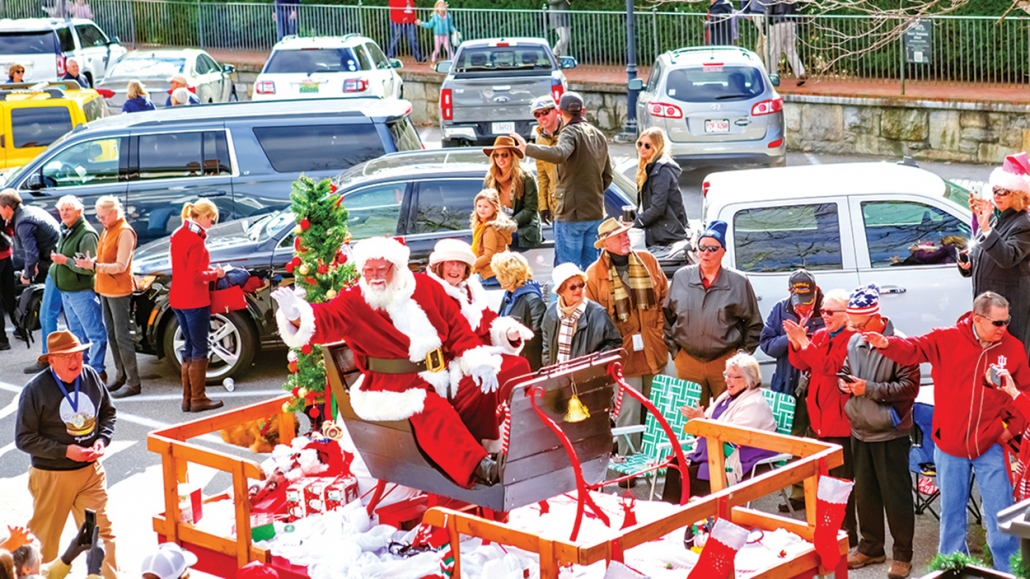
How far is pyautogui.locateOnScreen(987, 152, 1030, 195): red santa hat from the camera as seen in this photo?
349 inches

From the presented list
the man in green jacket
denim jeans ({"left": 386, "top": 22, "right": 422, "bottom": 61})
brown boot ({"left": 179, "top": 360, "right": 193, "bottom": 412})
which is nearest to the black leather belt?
brown boot ({"left": 179, "top": 360, "right": 193, "bottom": 412})

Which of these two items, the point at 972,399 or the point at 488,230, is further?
the point at 488,230

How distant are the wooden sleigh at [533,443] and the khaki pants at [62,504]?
1925mm

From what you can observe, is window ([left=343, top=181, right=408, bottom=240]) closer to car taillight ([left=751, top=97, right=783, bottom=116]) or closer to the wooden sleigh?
the wooden sleigh

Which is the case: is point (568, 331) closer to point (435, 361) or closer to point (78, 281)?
point (435, 361)

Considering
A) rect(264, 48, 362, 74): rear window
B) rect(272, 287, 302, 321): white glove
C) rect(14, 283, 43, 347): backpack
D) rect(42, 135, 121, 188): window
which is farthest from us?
rect(264, 48, 362, 74): rear window

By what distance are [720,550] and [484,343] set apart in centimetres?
202

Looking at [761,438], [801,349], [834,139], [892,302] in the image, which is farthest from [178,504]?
[834,139]

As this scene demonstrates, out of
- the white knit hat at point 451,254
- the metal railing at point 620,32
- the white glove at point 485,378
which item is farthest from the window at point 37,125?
the white glove at point 485,378

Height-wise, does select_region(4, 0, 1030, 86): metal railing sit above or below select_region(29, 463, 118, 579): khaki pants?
above

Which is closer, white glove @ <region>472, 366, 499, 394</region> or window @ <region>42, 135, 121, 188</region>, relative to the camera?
white glove @ <region>472, 366, 499, 394</region>

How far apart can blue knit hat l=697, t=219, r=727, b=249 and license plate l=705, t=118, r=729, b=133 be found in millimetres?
8901

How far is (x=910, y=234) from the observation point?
10.2 m

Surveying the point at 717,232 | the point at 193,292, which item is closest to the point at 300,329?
the point at 717,232
